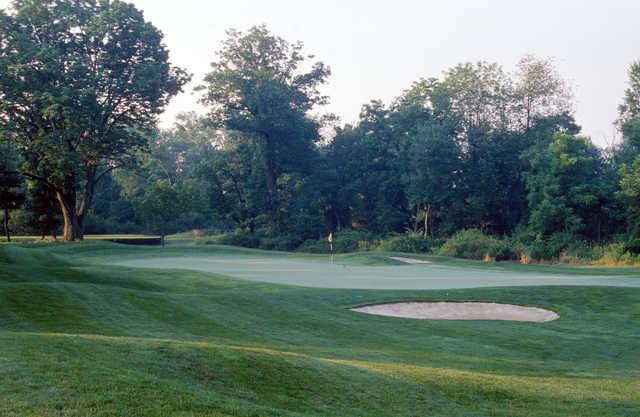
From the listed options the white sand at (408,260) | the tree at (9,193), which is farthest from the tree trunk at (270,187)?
the white sand at (408,260)

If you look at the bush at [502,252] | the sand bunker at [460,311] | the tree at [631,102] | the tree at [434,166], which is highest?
the tree at [631,102]

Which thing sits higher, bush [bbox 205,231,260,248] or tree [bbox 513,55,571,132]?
tree [bbox 513,55,571,132]

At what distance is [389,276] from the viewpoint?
26.0 meters

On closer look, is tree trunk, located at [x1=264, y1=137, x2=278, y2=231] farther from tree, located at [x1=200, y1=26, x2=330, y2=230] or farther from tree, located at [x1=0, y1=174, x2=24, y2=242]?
tree, located at [x1=0, y1=174, x2=24, y2=242]

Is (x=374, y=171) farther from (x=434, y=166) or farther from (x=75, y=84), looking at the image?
(x=75, y=84)

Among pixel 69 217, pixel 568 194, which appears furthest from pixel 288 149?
pixel 568 194

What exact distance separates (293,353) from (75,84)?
36734 mm

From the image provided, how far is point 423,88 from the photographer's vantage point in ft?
206

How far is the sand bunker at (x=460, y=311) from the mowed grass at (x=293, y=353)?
0.54 meters

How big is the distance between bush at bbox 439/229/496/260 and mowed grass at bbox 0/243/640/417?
20354 millimetres

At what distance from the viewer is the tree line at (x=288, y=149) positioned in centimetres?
4112

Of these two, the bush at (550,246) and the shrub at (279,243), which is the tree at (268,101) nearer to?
the shrub at (279,243)

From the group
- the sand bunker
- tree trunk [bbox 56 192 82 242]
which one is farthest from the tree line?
the sand bunker

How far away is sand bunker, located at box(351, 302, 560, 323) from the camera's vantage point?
659 inches
